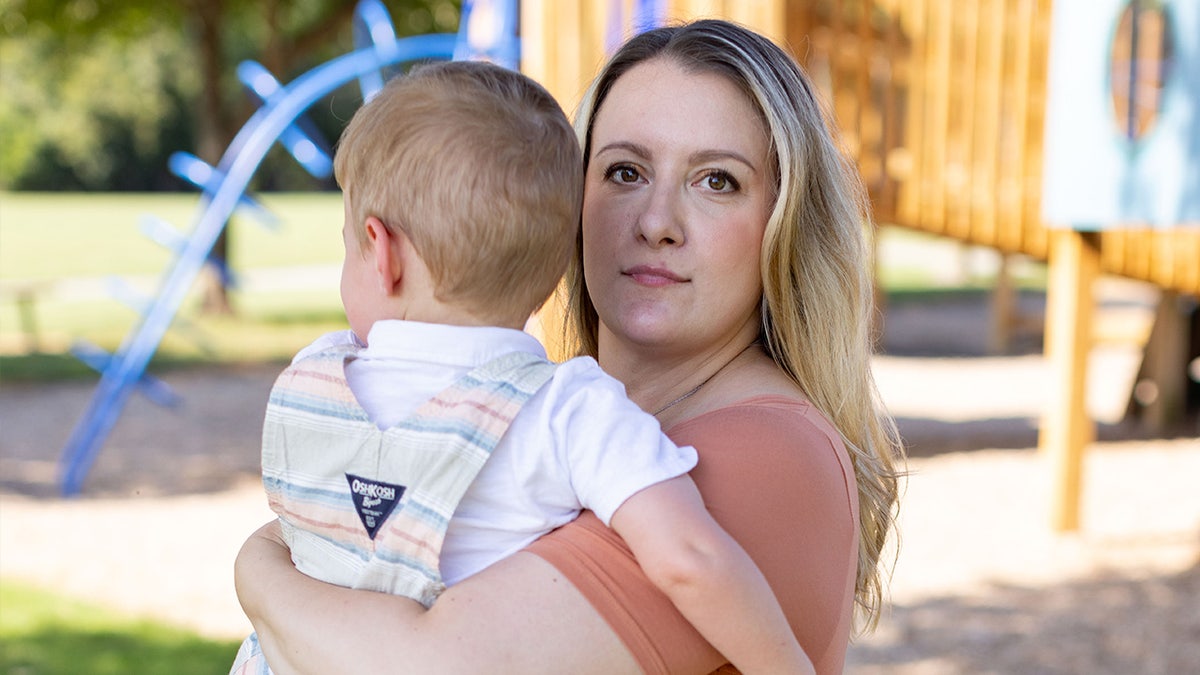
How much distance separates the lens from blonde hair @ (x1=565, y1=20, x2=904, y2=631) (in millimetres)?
1814

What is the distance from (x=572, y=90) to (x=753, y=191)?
5.06m

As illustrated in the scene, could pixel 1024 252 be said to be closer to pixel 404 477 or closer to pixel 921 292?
pixel 404 477

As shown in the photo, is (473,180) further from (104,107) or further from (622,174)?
(104,107)

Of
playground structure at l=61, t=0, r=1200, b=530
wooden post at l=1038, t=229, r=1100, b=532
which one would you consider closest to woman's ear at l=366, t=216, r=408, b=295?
playground structure at l=61, t=0, r=1200, b=530

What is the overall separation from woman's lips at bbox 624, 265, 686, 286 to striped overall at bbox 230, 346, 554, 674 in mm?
359

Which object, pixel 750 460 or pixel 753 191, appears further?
pixel 753 191

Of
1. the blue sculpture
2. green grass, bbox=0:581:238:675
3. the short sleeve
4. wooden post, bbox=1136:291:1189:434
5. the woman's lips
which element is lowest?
wooden post, bbox=1136:291:1189:434

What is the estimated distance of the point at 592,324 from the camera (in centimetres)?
227

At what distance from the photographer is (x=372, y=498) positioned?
58.2 inches

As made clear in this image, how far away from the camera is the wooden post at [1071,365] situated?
6.94 metres

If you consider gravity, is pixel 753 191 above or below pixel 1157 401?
above

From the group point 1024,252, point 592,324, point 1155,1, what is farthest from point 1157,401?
point 592,324

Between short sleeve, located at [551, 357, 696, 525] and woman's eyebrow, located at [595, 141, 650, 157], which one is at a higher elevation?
woman's eyebrow, located at [595, 141, 650, 157]

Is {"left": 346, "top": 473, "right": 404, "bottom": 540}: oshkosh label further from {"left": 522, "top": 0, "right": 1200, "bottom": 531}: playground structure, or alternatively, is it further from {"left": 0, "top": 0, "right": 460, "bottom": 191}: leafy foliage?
{"left": 0, "top": 0, "right": 460, "bottom": 191}: leafy foliage
